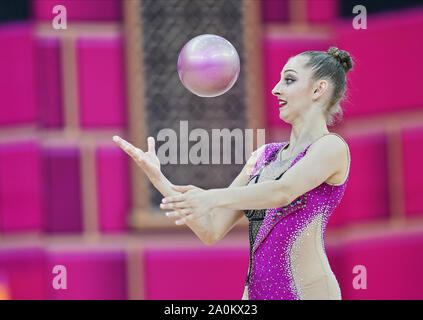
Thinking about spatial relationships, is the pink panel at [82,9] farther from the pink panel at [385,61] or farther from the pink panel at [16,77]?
the pink panel at [385,61]

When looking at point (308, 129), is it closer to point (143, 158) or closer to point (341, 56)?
point (341, 56)

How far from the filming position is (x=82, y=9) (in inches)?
149

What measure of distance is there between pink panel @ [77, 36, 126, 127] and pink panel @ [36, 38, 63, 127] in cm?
10

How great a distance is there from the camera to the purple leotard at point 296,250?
1915 millimetres

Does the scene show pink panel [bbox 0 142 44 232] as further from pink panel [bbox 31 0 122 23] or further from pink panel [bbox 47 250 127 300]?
pink panel [bbox 31 0 122 23]

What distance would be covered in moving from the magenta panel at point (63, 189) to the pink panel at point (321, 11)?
51.7 inches

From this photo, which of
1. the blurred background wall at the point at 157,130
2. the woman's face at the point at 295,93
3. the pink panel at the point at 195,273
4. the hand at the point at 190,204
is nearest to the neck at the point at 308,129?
the woman's face at the point at 295,93

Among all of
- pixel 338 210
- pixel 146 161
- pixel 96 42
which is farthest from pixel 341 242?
pixel 146 161

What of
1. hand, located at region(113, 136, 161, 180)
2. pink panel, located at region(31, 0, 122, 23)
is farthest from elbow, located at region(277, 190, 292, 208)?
pink panel, located at region(31, 0, 122, 23)

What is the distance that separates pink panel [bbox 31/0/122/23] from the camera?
12.2 feet

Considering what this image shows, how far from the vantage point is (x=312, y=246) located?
1.93m
